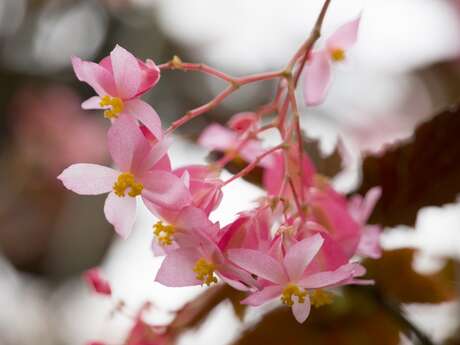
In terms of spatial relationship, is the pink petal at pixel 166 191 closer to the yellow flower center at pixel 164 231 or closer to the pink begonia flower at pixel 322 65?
the yellow flower center at pixel 164 231

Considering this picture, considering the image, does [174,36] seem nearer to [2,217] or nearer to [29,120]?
[29,120]

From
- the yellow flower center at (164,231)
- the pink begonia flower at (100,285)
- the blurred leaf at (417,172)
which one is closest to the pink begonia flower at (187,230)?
the yellow flower center at (164,231)

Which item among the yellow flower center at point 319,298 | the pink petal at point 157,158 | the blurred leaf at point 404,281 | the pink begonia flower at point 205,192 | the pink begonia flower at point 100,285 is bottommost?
the blurred leaf at point 404,281

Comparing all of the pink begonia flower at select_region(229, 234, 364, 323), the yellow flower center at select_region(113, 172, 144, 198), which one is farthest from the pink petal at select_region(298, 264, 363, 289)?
the yellow flower center at select_region(113, 172, 144, 198)

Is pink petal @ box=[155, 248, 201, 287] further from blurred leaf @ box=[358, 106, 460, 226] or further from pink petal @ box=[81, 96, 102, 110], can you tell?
blurred leaf @ box=[358, 106, 460, 226]

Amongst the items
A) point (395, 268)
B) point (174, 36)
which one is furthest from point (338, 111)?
point (395, 268)

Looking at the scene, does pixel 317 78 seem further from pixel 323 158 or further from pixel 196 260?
pixel 196 260
